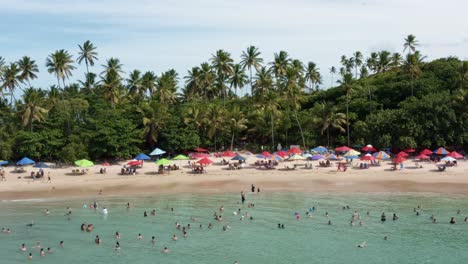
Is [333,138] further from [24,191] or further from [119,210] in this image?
[24,191]

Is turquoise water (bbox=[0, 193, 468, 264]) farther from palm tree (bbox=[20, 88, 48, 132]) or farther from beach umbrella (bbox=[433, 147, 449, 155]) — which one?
palm tree (bbox=[20, 88, 48, 132])

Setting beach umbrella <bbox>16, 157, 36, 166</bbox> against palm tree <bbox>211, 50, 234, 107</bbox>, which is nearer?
beach umbrella <bbox>16, 157, 36, 166</bbox>

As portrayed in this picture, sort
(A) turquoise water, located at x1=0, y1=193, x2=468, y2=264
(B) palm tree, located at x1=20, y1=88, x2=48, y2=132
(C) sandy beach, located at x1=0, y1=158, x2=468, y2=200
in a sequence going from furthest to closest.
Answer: (B) palm tree, located at x1=20, y1=88, x2=48, y2=132, (C) sandy beach, located at x1=0, y1=158, x2=468, y2=200, (A) turquoise water, located at x1=0, y1=193, x2=468, y2=264

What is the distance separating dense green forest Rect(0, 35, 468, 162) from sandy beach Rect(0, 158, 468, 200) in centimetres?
512

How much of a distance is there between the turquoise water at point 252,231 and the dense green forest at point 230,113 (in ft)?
57.0

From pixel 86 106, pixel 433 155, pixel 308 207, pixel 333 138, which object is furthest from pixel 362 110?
pixel 86 106

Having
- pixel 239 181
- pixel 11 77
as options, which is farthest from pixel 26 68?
pixel 239 181

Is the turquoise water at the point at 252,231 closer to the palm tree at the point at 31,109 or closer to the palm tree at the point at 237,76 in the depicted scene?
the palm tree at the point at 31,109

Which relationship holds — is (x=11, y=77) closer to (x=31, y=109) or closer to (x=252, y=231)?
(x=31, y=109)

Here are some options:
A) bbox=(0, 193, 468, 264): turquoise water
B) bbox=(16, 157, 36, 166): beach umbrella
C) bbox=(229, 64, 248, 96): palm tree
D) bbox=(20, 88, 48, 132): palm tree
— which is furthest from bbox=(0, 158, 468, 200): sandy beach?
bbox=(229, 64, 248, 96): palm tree

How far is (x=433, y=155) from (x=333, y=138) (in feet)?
49.4

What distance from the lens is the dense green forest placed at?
206 feet

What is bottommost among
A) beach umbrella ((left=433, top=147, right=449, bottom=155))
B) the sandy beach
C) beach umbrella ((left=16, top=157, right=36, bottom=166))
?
the sandy beach

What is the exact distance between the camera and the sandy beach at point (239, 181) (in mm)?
50656
